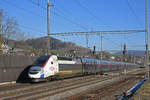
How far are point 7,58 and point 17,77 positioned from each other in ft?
9.63

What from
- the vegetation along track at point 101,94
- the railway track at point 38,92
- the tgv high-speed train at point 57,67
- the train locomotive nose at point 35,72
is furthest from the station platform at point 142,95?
the tgv high-speed train at point 57,67

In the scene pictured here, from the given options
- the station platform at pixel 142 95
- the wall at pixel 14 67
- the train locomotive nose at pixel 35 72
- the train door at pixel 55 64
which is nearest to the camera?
the station platform at pixel 142 95

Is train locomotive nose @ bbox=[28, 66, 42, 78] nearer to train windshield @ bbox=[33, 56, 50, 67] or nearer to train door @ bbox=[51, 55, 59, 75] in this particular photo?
train windshield @ bbox=[33, 56, 50, 67]

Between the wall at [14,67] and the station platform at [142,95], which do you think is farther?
the wall at [14,67]

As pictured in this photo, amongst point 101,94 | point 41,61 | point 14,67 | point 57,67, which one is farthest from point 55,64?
point 101,94

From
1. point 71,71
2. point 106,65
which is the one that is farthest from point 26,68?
point 106,65

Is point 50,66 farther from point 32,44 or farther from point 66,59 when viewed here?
point 32,44

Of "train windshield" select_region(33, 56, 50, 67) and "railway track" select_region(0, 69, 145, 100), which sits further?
"train windshield" select_region(33, 56, 50, 67)

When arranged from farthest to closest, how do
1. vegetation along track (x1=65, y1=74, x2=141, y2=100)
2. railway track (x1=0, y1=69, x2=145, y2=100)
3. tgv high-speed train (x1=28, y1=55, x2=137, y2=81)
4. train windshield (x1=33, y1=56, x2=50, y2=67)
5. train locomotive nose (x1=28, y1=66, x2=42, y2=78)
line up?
train windshield (x1=33, y1=56, x2=50, y2=67), tgv high-speed train (x1=28, y1=55, x2=137, y2=81), train locomotive nose (x1=28, y1=66, x2=42, y2=78), vegetation along track (x1=65, y1=74, x2=141, y2=100), railway track (x1=0, y1=69, x2=145, y2=100)

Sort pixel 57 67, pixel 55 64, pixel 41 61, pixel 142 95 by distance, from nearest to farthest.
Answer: pixel 142 95, pixel 41 61, pixel 55 64, pixel 57 67

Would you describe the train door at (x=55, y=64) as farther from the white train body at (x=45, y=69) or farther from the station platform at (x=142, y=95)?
the station platform at (x=142, y=95)

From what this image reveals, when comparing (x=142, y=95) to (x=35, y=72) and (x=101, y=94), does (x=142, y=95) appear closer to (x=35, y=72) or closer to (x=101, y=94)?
(x=101, y=94)

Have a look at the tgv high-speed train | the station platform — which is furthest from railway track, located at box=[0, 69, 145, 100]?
the station platform

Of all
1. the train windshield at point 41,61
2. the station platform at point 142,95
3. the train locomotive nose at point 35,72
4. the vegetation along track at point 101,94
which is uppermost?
the train windshield at point 41,61
